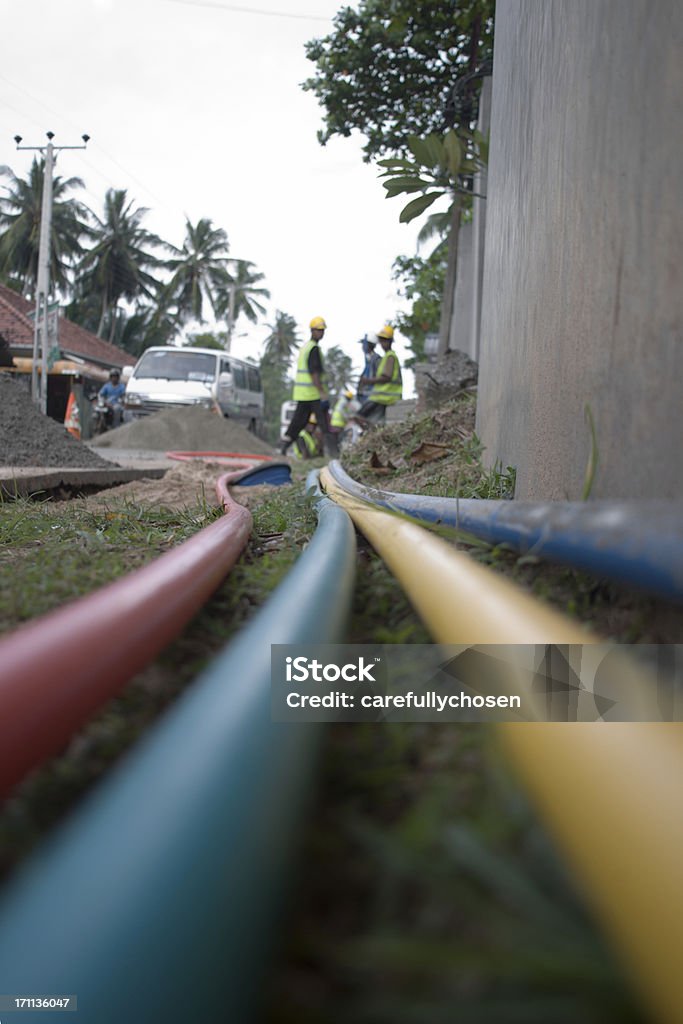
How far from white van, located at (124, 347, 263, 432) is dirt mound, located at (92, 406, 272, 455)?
5.00ft

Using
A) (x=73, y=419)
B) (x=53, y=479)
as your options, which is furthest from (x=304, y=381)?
(x=73, y=419)

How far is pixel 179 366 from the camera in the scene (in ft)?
46.7

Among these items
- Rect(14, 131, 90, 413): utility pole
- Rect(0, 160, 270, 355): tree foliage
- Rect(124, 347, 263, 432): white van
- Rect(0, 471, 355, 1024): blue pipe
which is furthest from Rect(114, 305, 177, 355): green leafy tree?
Rect(0, 471, 355, 1024): blue pipe

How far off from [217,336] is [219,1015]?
60883mm

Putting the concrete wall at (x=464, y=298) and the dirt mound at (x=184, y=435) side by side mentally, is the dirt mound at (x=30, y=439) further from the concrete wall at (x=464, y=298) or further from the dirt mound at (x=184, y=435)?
the concrete wall at (x=464, y=298)

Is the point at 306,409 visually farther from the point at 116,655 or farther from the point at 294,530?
the point at 116,655

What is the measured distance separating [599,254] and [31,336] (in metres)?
25.7

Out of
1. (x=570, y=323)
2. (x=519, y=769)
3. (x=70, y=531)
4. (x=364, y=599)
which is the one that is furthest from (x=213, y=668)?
(x=70, y=531)

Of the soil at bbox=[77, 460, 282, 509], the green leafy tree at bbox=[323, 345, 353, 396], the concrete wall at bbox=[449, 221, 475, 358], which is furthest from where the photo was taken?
the green leafy tree at bbox=[323, 345, 353, 396]

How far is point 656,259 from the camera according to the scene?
1.54 metres

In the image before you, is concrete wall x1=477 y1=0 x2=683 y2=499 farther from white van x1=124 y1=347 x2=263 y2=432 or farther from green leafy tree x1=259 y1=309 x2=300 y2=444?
green leafy tree x1=259 y1=309 x2=300 y2=444

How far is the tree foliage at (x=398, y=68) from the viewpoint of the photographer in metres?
10.4

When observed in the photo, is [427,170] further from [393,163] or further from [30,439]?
→ [30,439]

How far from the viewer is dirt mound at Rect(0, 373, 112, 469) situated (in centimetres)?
608
